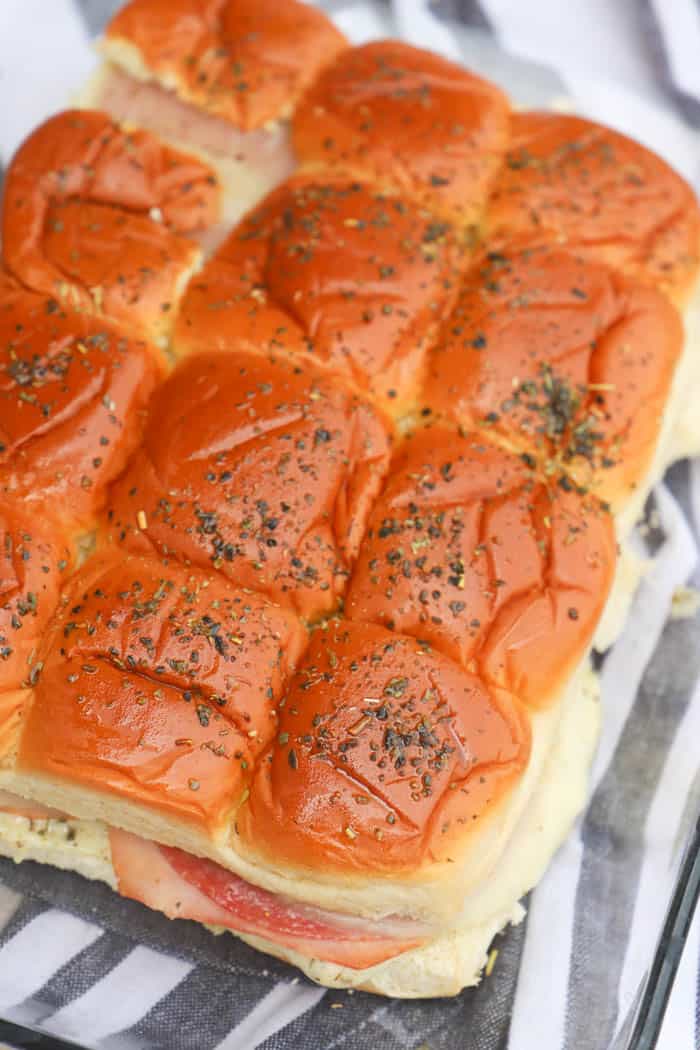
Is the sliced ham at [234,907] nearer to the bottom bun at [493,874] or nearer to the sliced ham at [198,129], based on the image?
the bottom bun at [493,874]

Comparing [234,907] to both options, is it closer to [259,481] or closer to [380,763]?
[380,763]

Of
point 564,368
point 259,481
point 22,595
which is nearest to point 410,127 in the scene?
point 564,368

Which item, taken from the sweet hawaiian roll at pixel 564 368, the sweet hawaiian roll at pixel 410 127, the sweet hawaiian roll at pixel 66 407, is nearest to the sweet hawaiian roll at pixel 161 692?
the sweet hawaiian roll at pixel 66 407

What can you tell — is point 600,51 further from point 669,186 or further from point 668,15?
point 669,186

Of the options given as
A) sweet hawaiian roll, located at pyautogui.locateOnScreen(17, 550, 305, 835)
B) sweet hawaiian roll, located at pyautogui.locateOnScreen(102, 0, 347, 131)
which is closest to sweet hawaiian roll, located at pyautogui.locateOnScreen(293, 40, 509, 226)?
sweet hawaiian roll, located at pyautogui.locateOnScreen(102, 0, 347, 131)

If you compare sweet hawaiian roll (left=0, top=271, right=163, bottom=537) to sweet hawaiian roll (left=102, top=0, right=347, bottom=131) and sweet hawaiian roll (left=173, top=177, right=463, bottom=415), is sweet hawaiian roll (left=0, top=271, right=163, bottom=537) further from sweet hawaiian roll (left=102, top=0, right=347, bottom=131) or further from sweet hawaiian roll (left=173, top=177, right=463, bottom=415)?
sweet hawaiian roll (left=102, top=0, right=347, bottom=131)
